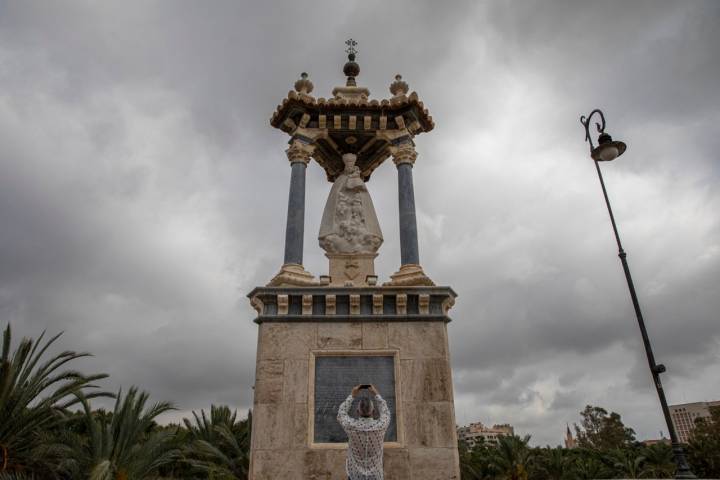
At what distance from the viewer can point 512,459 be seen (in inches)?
1403

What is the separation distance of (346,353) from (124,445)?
1220 centimetres

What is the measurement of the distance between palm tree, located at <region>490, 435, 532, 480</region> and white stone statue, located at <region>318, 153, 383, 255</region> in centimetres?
2882

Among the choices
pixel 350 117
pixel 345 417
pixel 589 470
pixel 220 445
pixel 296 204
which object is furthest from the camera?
pixel 589 470

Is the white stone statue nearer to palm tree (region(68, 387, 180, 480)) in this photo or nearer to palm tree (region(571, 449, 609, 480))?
palm tree (region(68, 387, 180, 480))

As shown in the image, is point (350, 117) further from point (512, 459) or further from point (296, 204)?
point (512, 459)

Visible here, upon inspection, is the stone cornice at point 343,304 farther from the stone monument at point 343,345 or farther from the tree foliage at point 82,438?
the tree foliage at point 82,438

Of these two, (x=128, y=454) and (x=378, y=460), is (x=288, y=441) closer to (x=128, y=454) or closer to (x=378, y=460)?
(x=378, y=460)

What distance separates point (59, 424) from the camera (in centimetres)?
1878

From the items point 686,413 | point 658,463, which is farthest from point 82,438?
point 686,413

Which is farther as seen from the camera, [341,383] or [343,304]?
[343,304]

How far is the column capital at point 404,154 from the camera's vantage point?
13.8m

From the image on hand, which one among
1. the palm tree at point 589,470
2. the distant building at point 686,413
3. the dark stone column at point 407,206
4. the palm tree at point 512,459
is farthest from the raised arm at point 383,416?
the distant building at point 686,413

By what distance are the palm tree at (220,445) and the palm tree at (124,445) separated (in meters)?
2.07

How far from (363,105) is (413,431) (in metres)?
8.72
